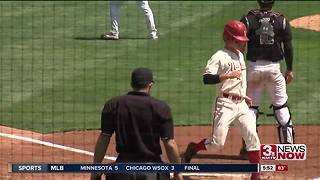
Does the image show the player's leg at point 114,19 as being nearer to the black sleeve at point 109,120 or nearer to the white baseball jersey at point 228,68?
the white baseball jersey at point 228,68

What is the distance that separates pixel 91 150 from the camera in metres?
11.2

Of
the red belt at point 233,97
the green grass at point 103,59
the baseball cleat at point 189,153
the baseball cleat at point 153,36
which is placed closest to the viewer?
the red belt at point 233,97

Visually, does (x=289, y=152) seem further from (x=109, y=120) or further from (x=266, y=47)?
(x=109, y=120)

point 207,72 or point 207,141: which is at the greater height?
point 207,72

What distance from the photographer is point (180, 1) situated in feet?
70.8

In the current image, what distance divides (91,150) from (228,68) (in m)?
2.62

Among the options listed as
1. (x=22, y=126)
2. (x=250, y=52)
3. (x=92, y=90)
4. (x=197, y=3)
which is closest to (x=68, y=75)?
(x=92, y=90)

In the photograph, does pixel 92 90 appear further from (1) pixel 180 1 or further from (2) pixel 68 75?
(1) pixel 180 1

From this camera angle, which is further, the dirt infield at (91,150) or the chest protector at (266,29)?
the chest protector at (266,29)

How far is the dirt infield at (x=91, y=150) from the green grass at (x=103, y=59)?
17.1 inches

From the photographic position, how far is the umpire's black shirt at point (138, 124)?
7.36m

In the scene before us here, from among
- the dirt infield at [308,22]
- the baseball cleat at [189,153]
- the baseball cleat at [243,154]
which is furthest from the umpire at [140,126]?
the dirt infield at [308,22]

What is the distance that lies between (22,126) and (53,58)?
4095mm

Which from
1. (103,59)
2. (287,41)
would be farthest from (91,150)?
(103,59)
